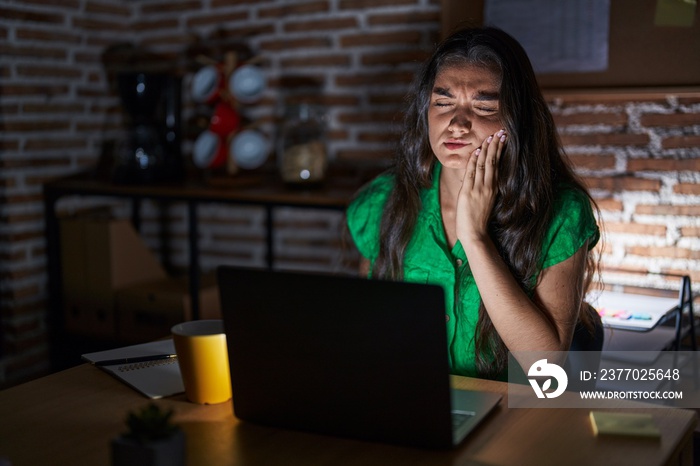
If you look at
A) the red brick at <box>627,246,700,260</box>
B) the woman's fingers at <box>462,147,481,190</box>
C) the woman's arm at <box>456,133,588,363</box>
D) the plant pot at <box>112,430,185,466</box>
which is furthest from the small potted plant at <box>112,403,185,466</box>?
the red brick at <box>627,246,700,260</box>

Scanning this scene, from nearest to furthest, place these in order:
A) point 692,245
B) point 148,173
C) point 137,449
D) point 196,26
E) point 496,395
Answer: point 137,449 → point 496,395 → point 692,245 → point 148,173 → point 196,26

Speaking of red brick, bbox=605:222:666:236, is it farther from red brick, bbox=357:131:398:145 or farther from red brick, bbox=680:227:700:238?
red brick, bbox=357:131:398:145

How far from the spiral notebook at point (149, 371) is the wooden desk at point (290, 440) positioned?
3cm

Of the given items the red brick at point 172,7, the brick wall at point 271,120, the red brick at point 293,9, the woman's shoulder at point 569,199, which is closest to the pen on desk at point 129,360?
the woman's shoulder at point 569,199

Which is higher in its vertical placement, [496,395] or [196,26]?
[196,26]

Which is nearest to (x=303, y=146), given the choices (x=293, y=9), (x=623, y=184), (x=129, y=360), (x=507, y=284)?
(x=293, y=9)

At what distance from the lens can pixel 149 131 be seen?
9.95 ft

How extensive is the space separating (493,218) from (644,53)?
1108mm

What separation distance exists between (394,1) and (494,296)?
1668 millimetres

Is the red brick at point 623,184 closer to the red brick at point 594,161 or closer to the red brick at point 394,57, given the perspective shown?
the red brick at point 594,161

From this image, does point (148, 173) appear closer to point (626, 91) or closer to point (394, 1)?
point (394, 1)

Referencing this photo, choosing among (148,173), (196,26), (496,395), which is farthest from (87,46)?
(496,395)

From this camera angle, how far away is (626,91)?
7.85 ft

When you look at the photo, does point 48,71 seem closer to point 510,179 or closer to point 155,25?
point 155,25
